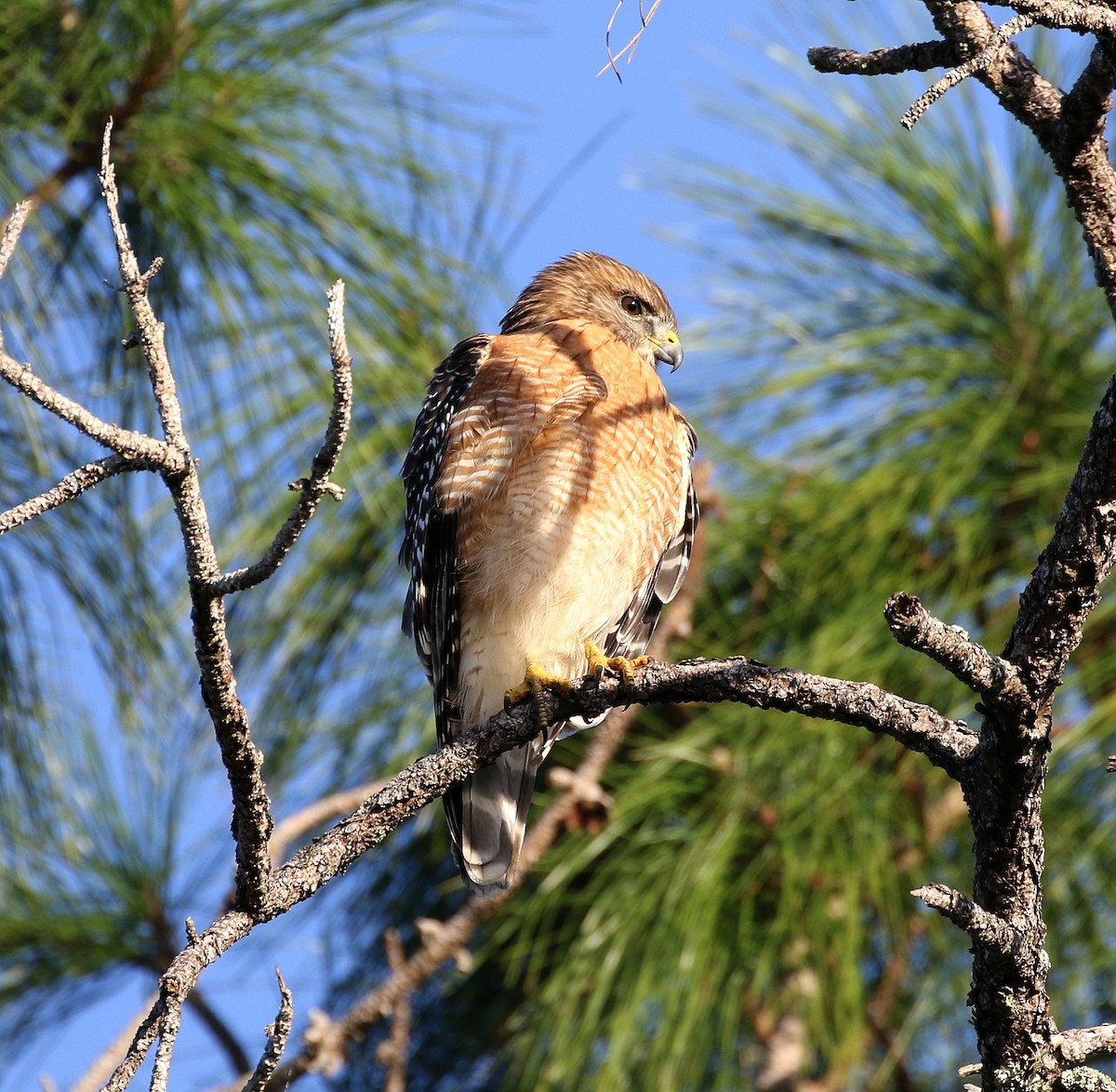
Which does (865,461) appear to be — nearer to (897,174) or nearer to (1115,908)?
(897,174)

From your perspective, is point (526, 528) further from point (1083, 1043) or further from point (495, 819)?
point (1083, 1043)

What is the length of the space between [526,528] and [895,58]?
194 cm

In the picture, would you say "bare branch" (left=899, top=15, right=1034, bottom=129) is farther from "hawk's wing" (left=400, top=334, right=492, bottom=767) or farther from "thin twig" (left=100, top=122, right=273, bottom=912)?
"hawk's wing" (left=400, top=334, right=492, bottom=767)

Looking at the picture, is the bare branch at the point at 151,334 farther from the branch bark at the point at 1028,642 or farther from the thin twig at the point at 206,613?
the branch bark at the point at 1028,642

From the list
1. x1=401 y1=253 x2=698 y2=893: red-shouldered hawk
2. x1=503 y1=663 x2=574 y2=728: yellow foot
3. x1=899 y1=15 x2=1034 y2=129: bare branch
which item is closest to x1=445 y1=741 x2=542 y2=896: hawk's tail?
x1=401 y1=253 x2=698 y2=893: red-shouldered hawk

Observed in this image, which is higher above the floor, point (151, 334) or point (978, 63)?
point (978, 63)

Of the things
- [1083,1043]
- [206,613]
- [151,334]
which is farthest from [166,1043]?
[1083,1043]

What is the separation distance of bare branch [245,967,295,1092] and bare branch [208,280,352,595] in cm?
49

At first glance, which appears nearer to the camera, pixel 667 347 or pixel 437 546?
pixel 437 546

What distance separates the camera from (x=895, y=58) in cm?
188

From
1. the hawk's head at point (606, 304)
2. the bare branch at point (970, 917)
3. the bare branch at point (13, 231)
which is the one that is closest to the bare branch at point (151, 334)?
the bare branch at point (13, 231)

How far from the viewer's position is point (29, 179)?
435cm

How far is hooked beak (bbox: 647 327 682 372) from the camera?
445 cm

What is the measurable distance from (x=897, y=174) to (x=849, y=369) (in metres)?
0.76
